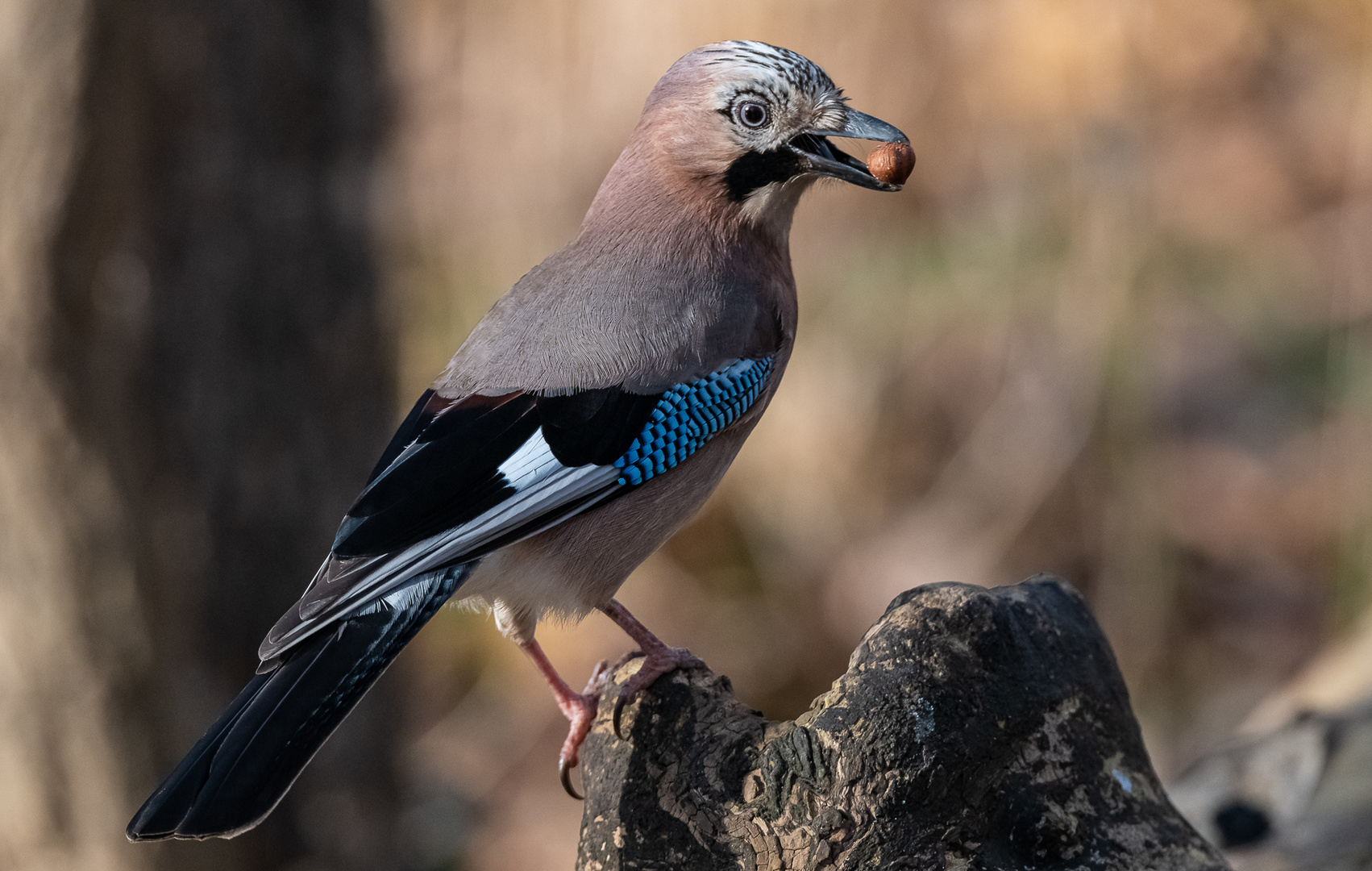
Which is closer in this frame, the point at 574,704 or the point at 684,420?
the point at 684,420

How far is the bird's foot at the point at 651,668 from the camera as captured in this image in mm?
2496

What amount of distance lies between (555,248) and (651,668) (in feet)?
14.9

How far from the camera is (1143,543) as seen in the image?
5.98 m

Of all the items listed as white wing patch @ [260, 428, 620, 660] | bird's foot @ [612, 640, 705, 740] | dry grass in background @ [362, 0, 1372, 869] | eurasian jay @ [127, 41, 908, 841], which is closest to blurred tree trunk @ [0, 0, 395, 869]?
dry grass in background @ [362, 0, 1372, 869]

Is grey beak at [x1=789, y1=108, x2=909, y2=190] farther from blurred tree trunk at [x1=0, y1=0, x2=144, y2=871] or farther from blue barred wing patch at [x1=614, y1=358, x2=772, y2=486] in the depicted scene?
blurred tree trunk at [x1=0, y1=0, x2=144, y2=871]

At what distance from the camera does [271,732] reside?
7.00 feet

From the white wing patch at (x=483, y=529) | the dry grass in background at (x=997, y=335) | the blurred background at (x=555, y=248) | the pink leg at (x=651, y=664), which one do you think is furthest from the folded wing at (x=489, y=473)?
the dry grass in background at (x=997, y=335)

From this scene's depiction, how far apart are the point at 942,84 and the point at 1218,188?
74.2 inches

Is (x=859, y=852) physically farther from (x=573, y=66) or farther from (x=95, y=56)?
(x=573, y=66)

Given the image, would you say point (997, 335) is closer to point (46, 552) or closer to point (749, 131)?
point (749, 131)

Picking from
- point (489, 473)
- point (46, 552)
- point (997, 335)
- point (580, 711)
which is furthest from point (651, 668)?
point (997, 335)

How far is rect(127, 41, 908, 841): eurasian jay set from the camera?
2297 mm

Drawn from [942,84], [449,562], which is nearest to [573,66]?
[942,84]

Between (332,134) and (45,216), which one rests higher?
(332,134)
